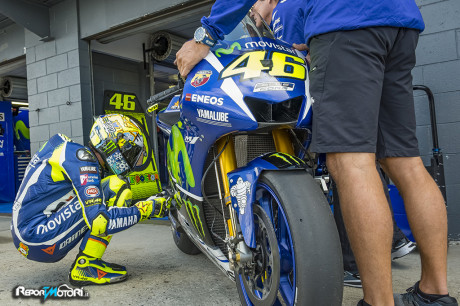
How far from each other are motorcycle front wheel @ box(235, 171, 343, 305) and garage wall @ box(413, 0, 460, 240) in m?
2.03

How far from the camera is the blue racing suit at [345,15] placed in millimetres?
1332

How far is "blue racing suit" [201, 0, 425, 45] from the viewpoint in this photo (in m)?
1.33

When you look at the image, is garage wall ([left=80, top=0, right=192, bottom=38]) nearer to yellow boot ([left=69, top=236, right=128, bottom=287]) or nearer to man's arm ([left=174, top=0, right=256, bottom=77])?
yellow boot ([left=69, top=236, right=128, bottom=287])

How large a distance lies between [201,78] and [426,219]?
982 mm

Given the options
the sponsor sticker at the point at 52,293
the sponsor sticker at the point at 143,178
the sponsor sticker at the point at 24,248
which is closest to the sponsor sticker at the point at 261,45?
the sponsor sticker at the point at 52,293

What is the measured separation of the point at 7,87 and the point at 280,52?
909 centimetres

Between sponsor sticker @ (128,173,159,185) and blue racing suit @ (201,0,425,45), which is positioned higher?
blue racing suit @ (201,0,425,45)

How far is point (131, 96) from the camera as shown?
6871mm

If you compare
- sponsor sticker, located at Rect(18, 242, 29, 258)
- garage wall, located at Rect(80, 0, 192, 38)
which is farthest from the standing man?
garage wall, located at Rect(80, 0, 192, 38)

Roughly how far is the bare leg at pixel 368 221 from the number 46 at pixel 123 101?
5.50 metres

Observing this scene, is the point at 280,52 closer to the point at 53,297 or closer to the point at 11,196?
the point at 53,297

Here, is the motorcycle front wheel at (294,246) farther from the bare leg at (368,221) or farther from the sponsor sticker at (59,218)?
the sponsor sticker at (59,218)

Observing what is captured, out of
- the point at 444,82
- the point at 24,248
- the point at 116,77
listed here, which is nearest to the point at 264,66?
the point at 24,248

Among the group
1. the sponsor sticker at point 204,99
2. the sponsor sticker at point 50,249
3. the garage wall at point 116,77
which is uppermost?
the garage wall at point 116,77
